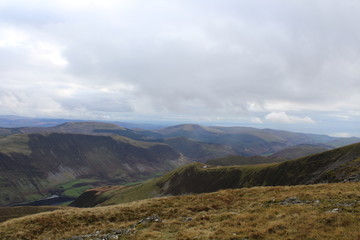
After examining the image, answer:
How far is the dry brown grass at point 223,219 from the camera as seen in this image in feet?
57.3

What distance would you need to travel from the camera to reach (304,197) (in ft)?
93.5

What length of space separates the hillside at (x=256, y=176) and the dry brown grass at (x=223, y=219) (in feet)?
85.6

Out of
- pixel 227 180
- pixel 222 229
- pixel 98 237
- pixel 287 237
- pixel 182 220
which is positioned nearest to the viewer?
pixel 287 237

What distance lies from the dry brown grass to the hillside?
26095 millimetres

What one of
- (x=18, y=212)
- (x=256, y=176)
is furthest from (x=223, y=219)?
(x=18, y=212)

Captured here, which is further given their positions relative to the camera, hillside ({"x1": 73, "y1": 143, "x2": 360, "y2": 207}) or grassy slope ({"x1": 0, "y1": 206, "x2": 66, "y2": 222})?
grassy slope ({"x1": 0, "y1": 206, "x2": 66, "y2": 222})

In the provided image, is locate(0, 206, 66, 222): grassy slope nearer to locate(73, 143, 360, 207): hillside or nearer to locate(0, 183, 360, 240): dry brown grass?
locate(73, 143, 360, 207): hillside

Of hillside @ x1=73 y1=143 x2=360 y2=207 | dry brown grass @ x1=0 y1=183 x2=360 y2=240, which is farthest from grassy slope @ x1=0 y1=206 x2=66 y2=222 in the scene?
dry brown grass @ x1=0 y1=183 x2=360 y2=240

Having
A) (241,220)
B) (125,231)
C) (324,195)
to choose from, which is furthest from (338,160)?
(125,231)

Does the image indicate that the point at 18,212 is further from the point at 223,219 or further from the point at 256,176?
the point at 223,219

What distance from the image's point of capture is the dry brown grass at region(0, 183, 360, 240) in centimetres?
1745

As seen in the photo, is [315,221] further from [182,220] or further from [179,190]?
[179,190]

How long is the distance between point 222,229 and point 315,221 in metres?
7.54

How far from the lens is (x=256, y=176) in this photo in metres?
114
